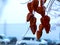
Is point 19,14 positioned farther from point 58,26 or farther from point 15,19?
point 58,26

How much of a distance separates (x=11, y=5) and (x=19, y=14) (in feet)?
0.31

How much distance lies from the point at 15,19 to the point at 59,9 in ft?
1.12

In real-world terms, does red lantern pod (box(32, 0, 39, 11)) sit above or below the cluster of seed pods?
above

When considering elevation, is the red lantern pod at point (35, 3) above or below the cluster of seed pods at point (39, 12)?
above

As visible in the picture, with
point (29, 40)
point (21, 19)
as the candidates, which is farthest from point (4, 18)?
point (29, 40)

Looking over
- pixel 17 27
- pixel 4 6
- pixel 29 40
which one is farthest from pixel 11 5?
pixel 29 40

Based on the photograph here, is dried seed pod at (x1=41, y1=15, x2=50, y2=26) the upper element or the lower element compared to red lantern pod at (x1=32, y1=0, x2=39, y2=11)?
lower

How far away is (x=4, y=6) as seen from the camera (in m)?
1.24

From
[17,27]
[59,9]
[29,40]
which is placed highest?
[59,9]

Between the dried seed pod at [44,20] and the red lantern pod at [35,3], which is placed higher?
the red lantern pod at [35,3]

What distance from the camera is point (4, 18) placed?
48.3 inches

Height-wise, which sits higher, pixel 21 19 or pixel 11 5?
pixel 11 5

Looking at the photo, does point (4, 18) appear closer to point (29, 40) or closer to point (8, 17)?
point (8, 17)

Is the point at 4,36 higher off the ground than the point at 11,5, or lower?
lower
